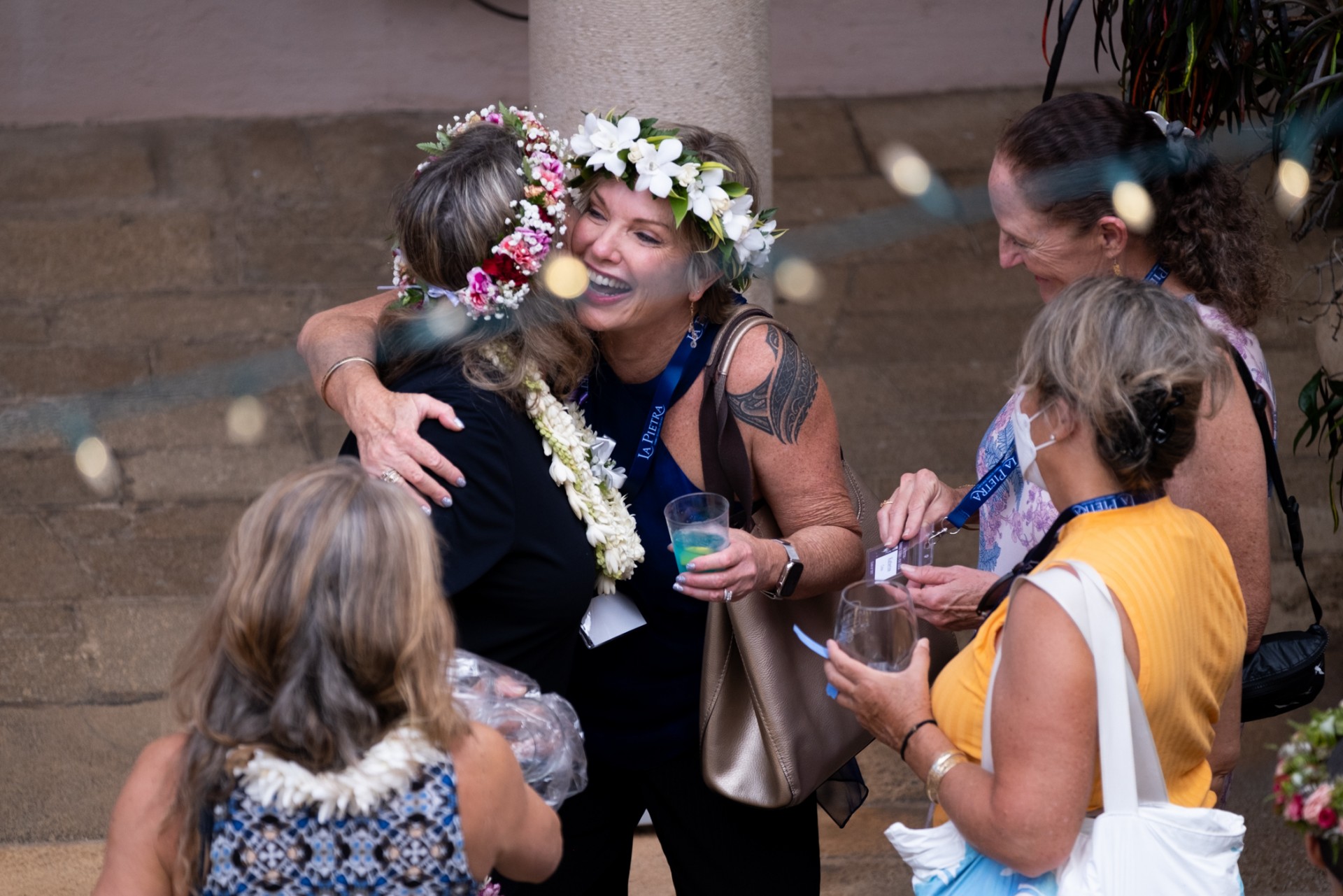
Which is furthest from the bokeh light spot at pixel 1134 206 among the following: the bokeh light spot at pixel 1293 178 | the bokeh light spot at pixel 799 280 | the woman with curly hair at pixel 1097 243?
the bokeh light spot at pixel 799 280

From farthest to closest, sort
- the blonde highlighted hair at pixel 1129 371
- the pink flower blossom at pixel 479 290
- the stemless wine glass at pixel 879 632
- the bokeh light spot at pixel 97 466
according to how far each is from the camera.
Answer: the bokeh light spot at pixel 97 466 < the pink flower blossom at pixel 479 290 < the stemless wine glass at pixel 879 632 < the blonde highlighted hair at pixel 1129 371

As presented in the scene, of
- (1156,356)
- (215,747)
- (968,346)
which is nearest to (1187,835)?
(1156,356)

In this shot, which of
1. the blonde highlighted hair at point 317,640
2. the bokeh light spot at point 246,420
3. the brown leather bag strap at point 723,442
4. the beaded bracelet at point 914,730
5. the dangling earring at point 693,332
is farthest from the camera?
the bokeh light spot at point 246,420

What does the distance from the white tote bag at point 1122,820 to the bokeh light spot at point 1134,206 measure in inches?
38.9

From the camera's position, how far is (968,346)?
664 centimetres

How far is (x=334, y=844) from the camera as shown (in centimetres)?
189

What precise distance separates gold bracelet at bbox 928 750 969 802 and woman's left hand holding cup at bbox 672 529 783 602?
1.90 ft

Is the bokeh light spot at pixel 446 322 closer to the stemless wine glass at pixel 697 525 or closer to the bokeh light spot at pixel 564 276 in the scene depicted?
the bokeh light spot at pixel 564 276

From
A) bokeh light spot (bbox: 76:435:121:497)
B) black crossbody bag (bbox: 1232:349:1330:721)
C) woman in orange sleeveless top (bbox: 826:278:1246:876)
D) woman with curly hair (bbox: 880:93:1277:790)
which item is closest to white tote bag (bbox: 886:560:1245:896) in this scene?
woman in orange sleeveless top (bbox: 826:278:1246:876)

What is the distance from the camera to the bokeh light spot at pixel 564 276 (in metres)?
2.76

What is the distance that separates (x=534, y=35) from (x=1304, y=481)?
3.58 metres

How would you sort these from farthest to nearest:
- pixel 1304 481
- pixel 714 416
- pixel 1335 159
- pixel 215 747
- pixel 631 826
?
pixel 1304 481, pixel 1335 159, pixel 631 826, pixel 714 416, pixel 215 747

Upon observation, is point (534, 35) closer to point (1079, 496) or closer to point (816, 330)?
point (1079, 496)

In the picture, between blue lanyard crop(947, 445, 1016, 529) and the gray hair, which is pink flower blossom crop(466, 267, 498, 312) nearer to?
the gray hair
